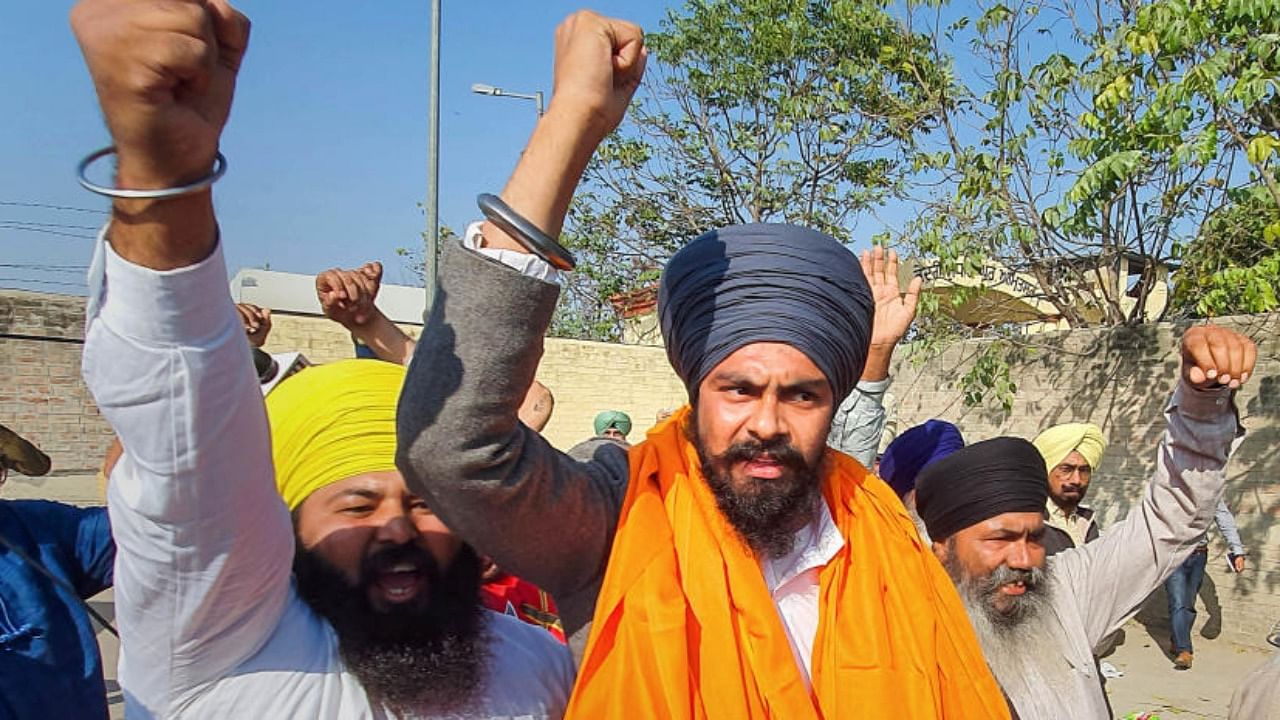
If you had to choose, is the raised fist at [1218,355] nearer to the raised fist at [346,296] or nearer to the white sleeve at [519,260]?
the white sleeve at [519,260]

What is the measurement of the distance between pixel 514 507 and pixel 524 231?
0.36 metres

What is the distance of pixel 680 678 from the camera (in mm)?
1404

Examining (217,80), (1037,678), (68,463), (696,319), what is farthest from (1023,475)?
(68,463)

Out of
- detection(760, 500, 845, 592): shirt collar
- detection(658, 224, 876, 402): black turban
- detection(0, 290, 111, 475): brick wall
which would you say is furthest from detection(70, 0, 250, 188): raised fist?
detection(0, 290, 111, 475): brick wall

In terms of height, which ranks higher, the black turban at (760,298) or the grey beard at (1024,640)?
the black turban at (760,298)

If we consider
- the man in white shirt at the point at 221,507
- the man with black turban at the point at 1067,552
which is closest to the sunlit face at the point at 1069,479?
the man with black turban at the point at 1067,552

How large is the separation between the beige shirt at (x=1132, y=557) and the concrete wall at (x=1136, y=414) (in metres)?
5.86

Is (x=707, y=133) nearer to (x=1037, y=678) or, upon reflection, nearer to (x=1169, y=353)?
(x=1169, y=353)

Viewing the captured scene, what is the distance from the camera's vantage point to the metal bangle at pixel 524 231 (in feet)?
3.95

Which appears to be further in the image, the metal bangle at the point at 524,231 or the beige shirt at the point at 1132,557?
the beige shirt at the point at 1132,557

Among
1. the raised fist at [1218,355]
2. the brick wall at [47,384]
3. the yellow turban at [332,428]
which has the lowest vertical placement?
the brick wall at [47,384]

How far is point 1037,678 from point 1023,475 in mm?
534

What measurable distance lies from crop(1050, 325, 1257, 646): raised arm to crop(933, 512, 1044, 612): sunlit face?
0.08 metres

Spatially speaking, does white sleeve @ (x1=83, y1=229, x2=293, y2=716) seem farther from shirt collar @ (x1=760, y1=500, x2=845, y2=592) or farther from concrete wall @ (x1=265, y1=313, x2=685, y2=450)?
concrete wall @ (x1=265, y1=313, x2=685, y2=450)
